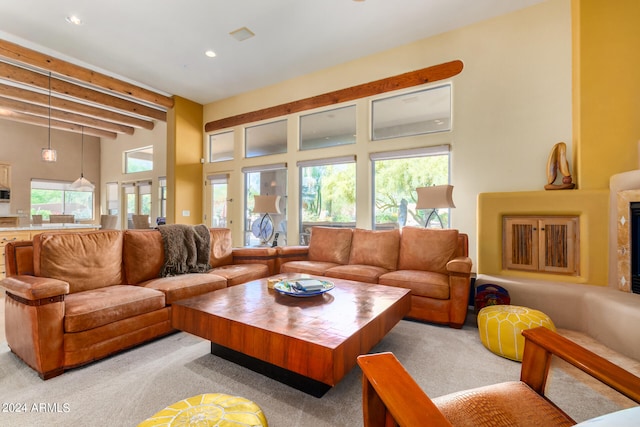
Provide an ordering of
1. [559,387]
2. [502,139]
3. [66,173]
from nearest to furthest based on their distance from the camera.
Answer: [559,387] < [502,139] < [66,173]

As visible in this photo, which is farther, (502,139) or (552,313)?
(502,139)

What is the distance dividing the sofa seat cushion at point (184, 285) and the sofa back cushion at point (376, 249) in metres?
1.66

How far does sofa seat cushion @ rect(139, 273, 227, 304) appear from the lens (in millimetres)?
2525

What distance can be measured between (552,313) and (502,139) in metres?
2.03

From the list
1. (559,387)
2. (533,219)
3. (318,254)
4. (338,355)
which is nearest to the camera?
(338,355)

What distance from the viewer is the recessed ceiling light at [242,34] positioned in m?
3.78

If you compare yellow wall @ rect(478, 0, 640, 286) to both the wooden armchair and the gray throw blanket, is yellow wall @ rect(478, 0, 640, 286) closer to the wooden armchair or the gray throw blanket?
the wooden armchair

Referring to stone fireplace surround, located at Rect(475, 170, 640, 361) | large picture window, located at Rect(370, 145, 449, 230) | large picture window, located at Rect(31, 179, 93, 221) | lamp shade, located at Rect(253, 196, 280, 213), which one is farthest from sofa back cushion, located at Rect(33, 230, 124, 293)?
large picture window, located at Rect(31, 179, 93, 221)

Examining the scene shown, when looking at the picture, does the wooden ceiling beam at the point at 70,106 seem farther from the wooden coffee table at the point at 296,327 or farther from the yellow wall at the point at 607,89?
the yellow wall at the point at 607,89

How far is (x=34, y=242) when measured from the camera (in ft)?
7.46

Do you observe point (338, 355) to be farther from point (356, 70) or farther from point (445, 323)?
point (356, 70)

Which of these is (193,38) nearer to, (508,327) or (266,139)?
(266,139)

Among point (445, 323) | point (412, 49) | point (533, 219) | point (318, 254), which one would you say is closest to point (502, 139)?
point (533, 219)

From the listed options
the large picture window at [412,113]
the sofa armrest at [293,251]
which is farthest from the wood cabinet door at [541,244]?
the sofa armrest at [293,251]
